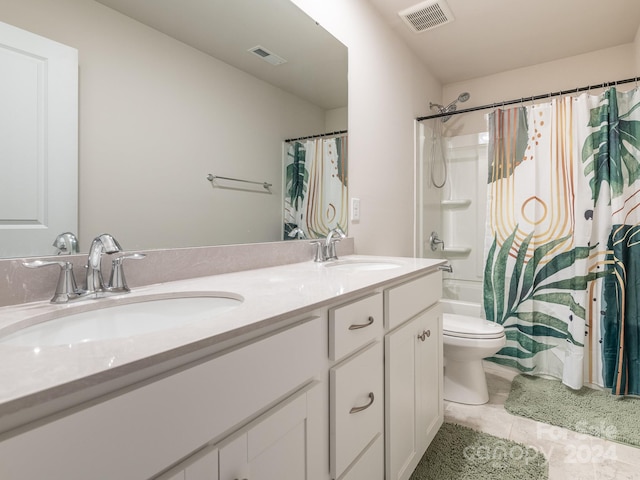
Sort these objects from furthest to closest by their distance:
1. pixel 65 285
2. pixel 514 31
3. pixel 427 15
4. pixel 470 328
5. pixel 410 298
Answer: pixel 514 31
pixel 427 15
pixel 470 328
pixel 410 298
pixel 65 285

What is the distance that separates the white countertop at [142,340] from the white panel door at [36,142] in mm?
188

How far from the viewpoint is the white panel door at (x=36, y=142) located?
76 centimetres

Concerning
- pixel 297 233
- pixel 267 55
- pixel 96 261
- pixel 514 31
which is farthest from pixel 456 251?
pixel 96 261

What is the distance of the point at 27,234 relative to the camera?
795mm

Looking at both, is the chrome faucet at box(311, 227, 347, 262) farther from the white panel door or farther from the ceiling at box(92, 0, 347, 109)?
the white panel door

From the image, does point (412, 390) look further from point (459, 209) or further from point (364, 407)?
point (459, 209)

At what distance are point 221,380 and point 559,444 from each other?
1742mm

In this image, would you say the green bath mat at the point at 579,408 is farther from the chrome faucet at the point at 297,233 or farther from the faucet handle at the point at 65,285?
the faucet handle at the point at 65,285

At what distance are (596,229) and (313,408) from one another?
6.98 feet

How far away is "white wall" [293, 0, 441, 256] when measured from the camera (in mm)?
1874

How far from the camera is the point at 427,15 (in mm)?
2092

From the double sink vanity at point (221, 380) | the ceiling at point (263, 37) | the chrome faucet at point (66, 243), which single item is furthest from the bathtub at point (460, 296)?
the chrome faucet at point (66, 243)

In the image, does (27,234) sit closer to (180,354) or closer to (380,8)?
(180,354)

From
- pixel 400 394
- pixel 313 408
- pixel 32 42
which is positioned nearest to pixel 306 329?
pixel 313 408
